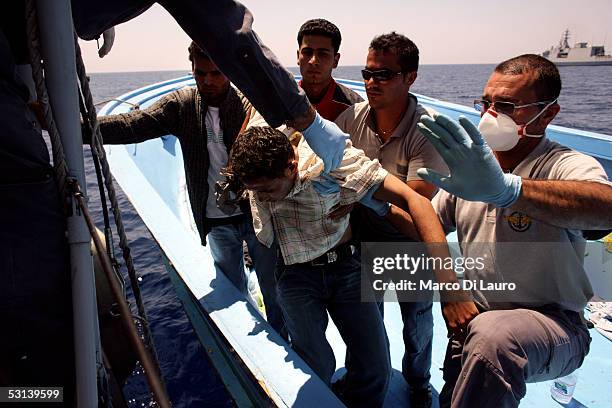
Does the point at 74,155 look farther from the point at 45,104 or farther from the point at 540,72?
the point at 540,72

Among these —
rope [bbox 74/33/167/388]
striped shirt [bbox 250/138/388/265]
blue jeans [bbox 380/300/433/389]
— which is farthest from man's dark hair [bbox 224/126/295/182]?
blue jeans [bbox 380/300/433/389]

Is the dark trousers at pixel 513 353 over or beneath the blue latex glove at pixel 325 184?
beneath

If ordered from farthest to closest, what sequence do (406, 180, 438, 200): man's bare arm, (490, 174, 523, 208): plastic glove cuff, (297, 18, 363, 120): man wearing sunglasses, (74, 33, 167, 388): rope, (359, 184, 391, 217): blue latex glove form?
(297, 18, 363, 120): man wearing sunglasses, (406, 180, 438, 200): man's bare arm, (359, 184, 391, 217): blue latex glove, (490, 174, 523, 208): plastic glove cuff, (74, 33, 167, 388): rope

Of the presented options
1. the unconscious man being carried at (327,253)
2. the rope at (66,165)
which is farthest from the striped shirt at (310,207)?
the rope at (66,165)

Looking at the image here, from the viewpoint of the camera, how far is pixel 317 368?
1.78 m

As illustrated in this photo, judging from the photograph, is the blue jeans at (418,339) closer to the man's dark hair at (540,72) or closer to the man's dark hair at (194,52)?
the man's dark hair at (540,72)

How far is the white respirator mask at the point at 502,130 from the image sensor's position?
1.46 metres

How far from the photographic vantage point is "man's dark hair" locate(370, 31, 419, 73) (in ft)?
6.95

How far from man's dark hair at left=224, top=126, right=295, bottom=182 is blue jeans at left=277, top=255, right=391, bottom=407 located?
1.60 feet

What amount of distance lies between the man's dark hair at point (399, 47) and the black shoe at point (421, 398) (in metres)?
1.71

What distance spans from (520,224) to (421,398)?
118cm

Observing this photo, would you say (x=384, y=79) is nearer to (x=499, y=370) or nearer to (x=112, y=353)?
(x=499, y=370)

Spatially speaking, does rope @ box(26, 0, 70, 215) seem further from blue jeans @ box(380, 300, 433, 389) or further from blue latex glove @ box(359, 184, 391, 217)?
blue jeans @ box(380, 300, 433, 389)

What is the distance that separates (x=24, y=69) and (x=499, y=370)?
1.56 m
